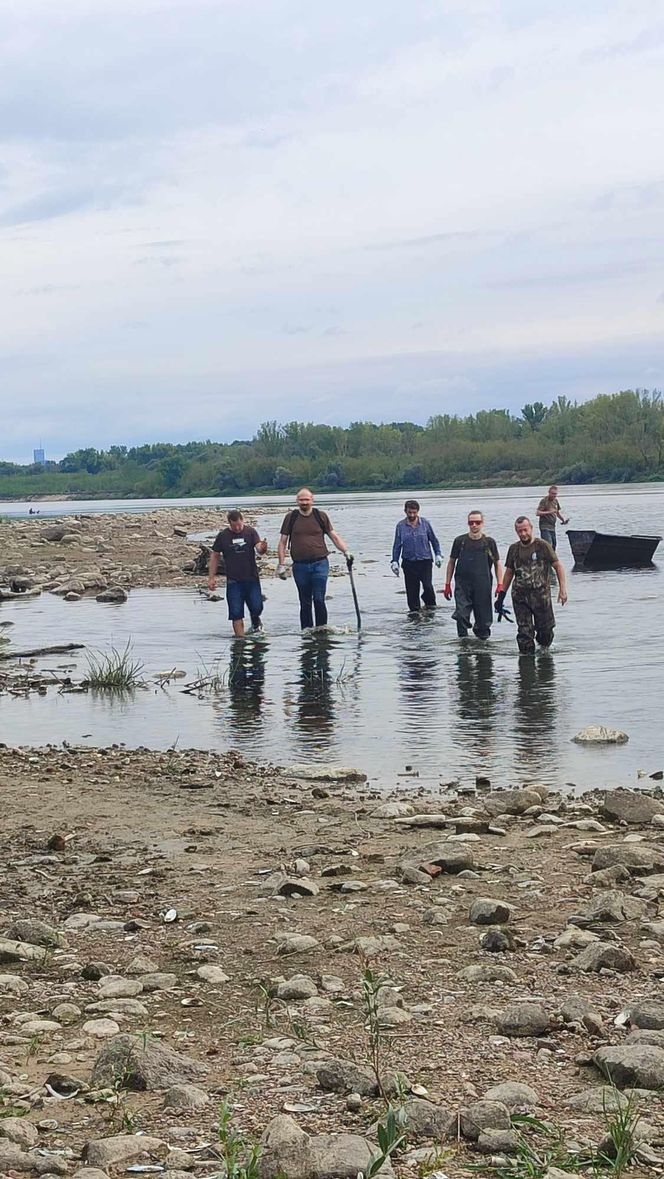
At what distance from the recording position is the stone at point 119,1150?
3.52 meters

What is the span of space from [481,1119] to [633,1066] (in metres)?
0.56

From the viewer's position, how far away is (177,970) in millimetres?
5480

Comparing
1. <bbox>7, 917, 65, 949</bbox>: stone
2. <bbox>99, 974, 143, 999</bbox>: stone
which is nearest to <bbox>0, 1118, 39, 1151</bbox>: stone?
<bbox>99, 974, 143, 999</bbox>: stone

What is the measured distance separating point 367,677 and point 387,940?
1069 cm

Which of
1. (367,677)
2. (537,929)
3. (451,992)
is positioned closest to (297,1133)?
(451,992)

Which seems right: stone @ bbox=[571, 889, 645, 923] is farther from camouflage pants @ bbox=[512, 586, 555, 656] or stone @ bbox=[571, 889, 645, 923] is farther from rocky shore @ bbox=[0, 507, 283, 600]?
rocky shore @ bbox=[0, 507, 283, 600]

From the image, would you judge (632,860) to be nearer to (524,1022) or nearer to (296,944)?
(296,944)

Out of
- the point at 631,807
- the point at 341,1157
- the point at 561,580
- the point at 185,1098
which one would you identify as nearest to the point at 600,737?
the point at 631,807

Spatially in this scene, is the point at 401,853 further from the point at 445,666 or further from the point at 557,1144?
the point at 445,666

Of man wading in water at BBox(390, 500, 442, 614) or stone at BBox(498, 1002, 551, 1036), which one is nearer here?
stone at BBox(498, 1002, 551, 1036)

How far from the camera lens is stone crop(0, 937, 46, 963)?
5.63 meters

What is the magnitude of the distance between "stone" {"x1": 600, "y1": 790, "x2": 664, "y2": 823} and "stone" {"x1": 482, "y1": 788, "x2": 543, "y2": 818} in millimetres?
514

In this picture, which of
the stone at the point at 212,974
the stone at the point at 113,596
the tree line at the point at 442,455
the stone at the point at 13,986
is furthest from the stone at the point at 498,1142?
the tree line at the point at 442,455

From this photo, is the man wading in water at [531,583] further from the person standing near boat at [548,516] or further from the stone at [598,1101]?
the stone at [598,1101]
